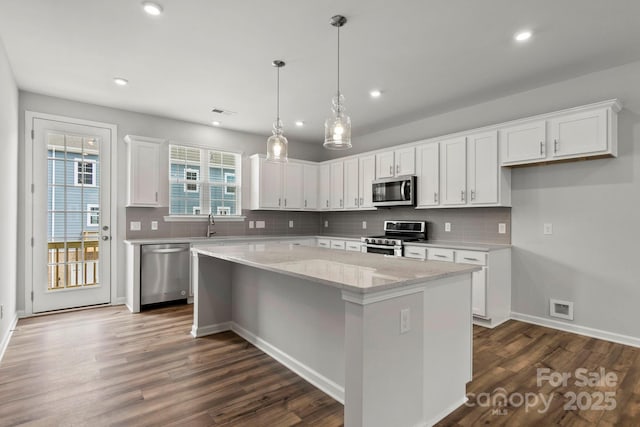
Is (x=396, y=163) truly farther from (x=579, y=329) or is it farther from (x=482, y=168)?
(x=579, y=329)

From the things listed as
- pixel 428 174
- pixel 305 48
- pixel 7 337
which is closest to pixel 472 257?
pixel 428 174

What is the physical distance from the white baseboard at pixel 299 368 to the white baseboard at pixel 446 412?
21.7 inches

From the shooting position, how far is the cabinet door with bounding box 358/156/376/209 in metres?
5.29

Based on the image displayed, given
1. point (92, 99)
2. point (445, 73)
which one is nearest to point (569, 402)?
point (445, 73)

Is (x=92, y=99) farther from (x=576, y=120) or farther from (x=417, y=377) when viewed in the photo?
(x=576, y=120)

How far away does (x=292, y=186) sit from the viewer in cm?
595

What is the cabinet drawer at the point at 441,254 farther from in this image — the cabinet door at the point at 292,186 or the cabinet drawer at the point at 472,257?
the cabinet door at the point at 292,186

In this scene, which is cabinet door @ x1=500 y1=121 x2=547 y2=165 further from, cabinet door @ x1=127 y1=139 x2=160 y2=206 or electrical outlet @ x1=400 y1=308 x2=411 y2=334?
cabinet door @ x1=127 y1=139 x2=160 y2=206

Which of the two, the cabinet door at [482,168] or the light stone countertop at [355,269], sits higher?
the cabinet door at [482,168]

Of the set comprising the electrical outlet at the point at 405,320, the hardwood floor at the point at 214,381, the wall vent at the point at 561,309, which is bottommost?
the hardwood floor at the point at 214,381

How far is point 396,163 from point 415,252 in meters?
1.40

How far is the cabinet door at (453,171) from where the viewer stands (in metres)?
4.12

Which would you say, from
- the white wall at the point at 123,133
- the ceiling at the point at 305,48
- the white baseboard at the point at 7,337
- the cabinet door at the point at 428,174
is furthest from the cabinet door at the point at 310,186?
the white baseboard at the point at 7,337

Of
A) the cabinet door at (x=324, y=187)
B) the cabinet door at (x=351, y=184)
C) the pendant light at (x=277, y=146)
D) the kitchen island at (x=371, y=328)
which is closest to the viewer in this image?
the kitchen island at (x=371, y=328)
